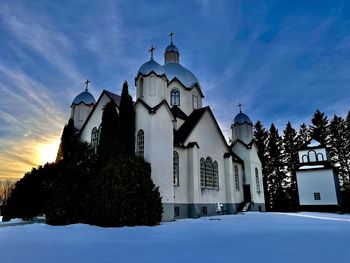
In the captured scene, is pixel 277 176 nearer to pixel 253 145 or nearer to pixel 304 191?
pixel 304 191

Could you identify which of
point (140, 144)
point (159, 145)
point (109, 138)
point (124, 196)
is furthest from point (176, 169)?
point (124, 196)

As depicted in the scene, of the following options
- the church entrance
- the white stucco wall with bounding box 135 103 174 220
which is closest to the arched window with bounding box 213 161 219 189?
the church entrance

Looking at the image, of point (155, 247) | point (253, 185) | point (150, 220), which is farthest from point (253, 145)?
point (155, 247)

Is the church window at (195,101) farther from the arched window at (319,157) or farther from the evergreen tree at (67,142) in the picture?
the arched window at (319,157)

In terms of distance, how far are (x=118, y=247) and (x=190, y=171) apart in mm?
14252

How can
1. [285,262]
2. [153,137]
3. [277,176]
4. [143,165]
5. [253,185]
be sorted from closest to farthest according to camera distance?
[285,262], [143,165], [153,137], [253,185], [277,176]

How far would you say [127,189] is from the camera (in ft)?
50.3

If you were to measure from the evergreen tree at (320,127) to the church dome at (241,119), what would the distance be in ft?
64.3

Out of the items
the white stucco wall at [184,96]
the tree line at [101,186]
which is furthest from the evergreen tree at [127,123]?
Answer: the white stucco wall at [184,96]

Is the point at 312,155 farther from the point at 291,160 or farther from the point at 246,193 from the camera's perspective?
the point at 246,193

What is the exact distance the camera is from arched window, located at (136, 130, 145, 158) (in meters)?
19.4

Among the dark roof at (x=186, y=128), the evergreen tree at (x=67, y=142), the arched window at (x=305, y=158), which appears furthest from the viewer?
the arched window at (x=305, y=158)

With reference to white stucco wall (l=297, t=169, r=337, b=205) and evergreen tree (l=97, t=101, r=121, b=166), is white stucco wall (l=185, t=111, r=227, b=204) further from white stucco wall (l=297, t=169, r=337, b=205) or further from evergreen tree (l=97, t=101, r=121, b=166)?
white stucco wall (l=297, t=169, r=337, b=205)

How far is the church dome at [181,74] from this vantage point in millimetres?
30141
